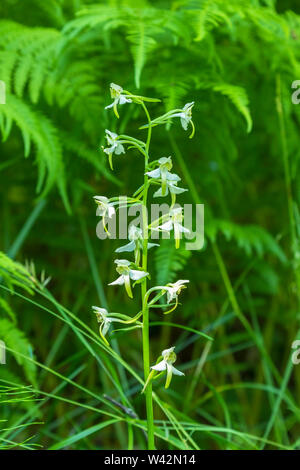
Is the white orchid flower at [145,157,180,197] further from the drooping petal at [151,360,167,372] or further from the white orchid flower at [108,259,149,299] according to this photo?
the drooping petal at [151,360,167,372]

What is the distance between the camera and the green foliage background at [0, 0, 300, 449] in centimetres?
136

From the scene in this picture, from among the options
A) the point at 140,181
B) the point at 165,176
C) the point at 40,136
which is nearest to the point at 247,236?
the point at 140,181

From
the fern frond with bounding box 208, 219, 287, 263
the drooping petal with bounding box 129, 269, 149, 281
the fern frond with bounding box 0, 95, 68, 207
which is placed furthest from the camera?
the fern frond with bounding box 208, 219, 287, 263

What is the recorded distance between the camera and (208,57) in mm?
1480

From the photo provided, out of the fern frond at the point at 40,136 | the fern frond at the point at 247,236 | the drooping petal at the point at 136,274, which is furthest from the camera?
the fern frond at the point at 247,236

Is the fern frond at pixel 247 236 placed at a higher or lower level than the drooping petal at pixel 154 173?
higher

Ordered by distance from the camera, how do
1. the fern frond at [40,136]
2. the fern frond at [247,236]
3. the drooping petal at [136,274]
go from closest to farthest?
the drooping petal at [136,274] < the fern frond at [40,136] < the fern frond at [247,236]

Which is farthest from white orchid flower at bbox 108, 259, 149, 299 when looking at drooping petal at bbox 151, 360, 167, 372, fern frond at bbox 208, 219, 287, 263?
fern frond at bbox 208, 219, 287, 263

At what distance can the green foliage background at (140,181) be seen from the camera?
136cm

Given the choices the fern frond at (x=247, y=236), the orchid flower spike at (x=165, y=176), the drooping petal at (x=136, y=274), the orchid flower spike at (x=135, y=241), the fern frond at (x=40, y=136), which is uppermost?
the fern frond at (x=40, y=136)

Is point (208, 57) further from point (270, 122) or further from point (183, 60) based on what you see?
point (270, 122)

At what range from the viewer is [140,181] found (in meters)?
1.68

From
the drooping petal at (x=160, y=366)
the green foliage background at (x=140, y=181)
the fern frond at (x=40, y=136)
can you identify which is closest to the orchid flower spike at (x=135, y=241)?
the drooping petal at (x=160, y=366)

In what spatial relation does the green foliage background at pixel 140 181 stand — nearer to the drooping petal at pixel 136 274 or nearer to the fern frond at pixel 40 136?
the fern frond at pixel 40 136
